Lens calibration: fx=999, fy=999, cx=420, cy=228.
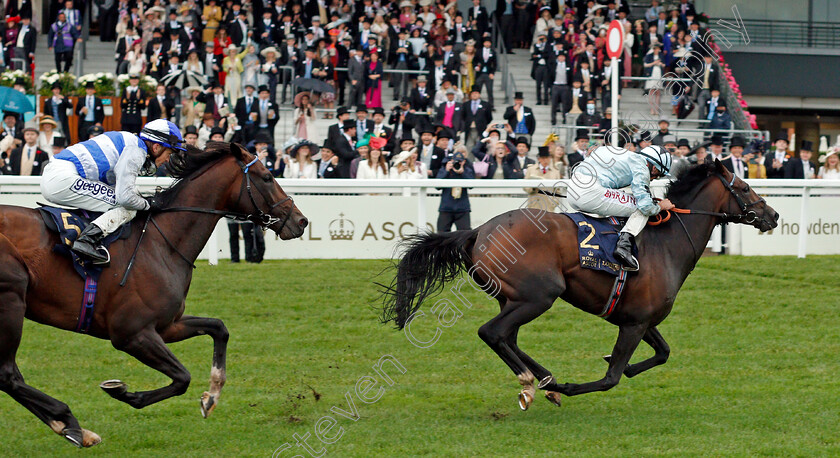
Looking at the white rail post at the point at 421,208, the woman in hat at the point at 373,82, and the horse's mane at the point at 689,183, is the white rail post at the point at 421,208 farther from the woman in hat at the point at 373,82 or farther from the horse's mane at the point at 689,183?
the woman in hat at the point at 373,82

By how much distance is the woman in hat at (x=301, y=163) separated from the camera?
13.2 metres

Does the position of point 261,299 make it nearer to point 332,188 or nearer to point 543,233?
point 332,188

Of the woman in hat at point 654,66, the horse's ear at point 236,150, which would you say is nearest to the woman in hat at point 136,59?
the woman in hat at point 654,66

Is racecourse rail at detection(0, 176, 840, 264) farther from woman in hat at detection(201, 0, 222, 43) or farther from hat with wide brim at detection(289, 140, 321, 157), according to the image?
woman in hat at detection(201, 0, 222, 43)

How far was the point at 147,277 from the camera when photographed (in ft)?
19.4

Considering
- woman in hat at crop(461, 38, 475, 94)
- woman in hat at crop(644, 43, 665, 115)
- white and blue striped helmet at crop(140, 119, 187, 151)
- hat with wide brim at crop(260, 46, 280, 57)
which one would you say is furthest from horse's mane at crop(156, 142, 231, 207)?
woman in hat at crop(644, 43, 665, 115)

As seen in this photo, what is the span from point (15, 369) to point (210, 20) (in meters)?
15.4

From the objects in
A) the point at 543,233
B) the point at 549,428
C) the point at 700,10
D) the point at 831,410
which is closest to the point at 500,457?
the point at 549,428

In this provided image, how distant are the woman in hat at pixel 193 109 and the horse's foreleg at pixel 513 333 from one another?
10.9m

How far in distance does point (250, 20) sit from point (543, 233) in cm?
1521

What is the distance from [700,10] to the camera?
25.3 metres

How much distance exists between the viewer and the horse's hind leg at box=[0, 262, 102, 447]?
5492 mm

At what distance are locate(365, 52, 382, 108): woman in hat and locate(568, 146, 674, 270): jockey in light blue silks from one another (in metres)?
11.4

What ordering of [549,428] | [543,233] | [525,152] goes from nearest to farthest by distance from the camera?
[549,428]
[543,233]
[525,152]
